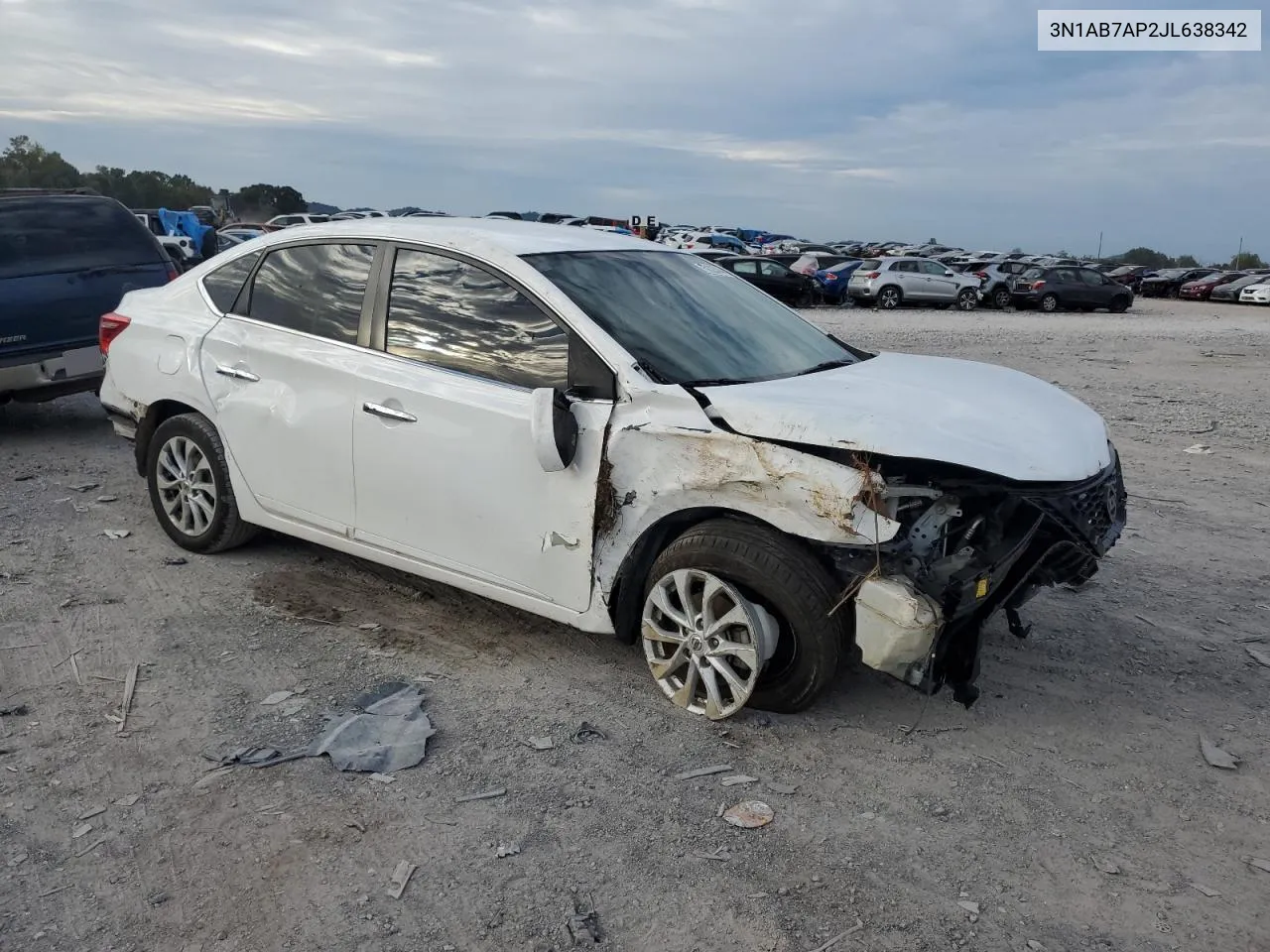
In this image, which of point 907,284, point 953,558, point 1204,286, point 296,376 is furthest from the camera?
point 1204,286

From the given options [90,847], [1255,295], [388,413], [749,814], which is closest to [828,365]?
[388,413]

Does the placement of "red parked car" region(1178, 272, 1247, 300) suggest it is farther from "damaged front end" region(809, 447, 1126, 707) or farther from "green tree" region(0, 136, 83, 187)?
"green tree" region(0, 136, 83, 187)

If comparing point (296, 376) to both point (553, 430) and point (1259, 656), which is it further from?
point (1259, 656)

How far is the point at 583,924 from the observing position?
2.84 m

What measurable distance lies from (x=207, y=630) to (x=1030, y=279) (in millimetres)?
31009

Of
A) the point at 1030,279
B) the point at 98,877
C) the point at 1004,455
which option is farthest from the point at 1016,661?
the point at 1030,279

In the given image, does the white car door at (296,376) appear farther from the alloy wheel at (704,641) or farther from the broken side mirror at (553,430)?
the alloy wheel at (704,641)

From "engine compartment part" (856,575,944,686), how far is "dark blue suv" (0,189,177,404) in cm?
669

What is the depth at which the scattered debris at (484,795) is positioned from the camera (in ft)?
11.2

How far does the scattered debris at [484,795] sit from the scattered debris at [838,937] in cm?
116

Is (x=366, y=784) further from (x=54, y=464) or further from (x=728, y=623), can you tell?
(x=54, y=464)

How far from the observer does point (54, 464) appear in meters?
7.55

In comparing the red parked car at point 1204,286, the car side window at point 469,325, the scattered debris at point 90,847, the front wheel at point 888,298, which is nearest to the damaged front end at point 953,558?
the car side window at point 469,325

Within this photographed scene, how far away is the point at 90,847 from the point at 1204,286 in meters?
43.9
